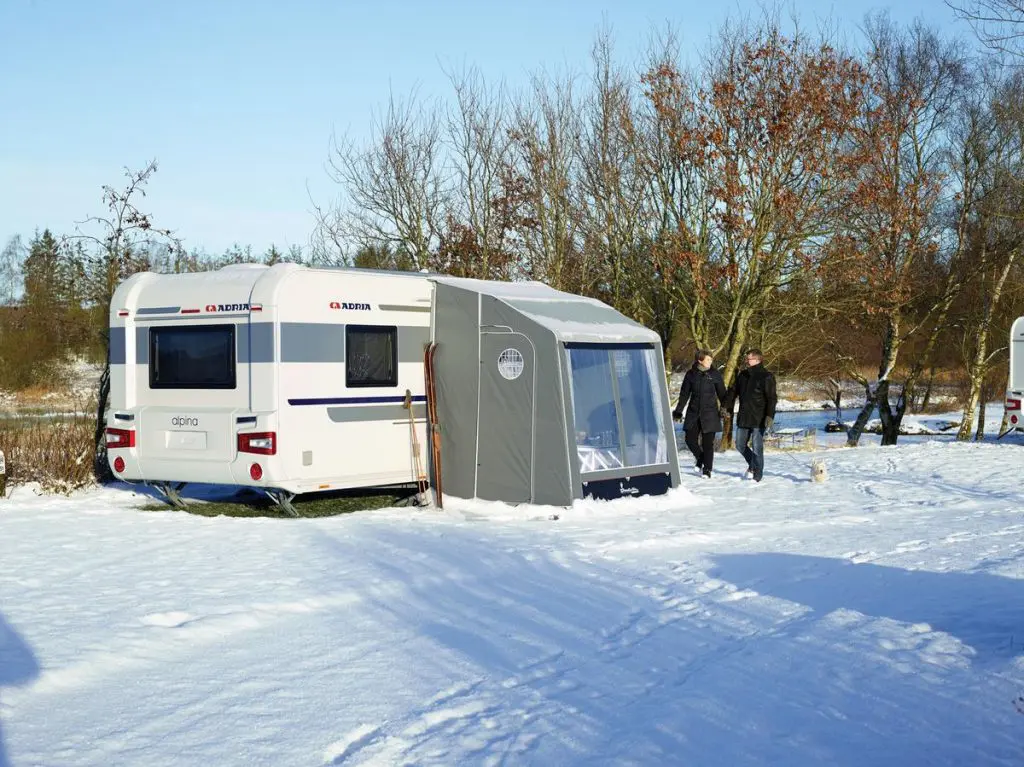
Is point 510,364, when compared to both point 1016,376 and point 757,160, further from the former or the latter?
point 1016,376

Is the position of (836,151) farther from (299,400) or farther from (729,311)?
(299,400)

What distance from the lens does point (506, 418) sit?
1127 cm

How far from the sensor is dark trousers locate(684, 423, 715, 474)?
14.1 m

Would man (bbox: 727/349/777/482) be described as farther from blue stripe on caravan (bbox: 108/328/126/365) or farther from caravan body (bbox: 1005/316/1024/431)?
caravan body (bbox: 1005/316/1024/431)

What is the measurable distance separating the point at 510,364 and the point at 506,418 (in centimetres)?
56

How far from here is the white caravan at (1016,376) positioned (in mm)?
19141

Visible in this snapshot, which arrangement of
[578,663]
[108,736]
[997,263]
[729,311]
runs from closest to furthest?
[108,736] < [578,663] < [729,311] < [997,263]

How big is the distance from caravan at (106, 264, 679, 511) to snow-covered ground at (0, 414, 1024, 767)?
552 millimetres

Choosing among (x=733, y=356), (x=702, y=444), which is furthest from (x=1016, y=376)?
(x=702, y=444)

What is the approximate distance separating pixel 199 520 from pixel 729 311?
38.6ft

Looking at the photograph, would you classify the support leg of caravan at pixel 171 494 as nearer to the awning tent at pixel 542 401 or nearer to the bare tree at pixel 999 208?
the awning tent at pixel 542 401

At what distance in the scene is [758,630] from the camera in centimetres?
664

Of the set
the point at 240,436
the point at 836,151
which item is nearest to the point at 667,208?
the point at 836,151

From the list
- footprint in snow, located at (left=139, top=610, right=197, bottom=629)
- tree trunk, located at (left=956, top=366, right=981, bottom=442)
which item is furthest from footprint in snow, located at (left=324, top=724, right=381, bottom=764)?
tree trunk, located at (left=956, top=366, right=981, bottom=442)
